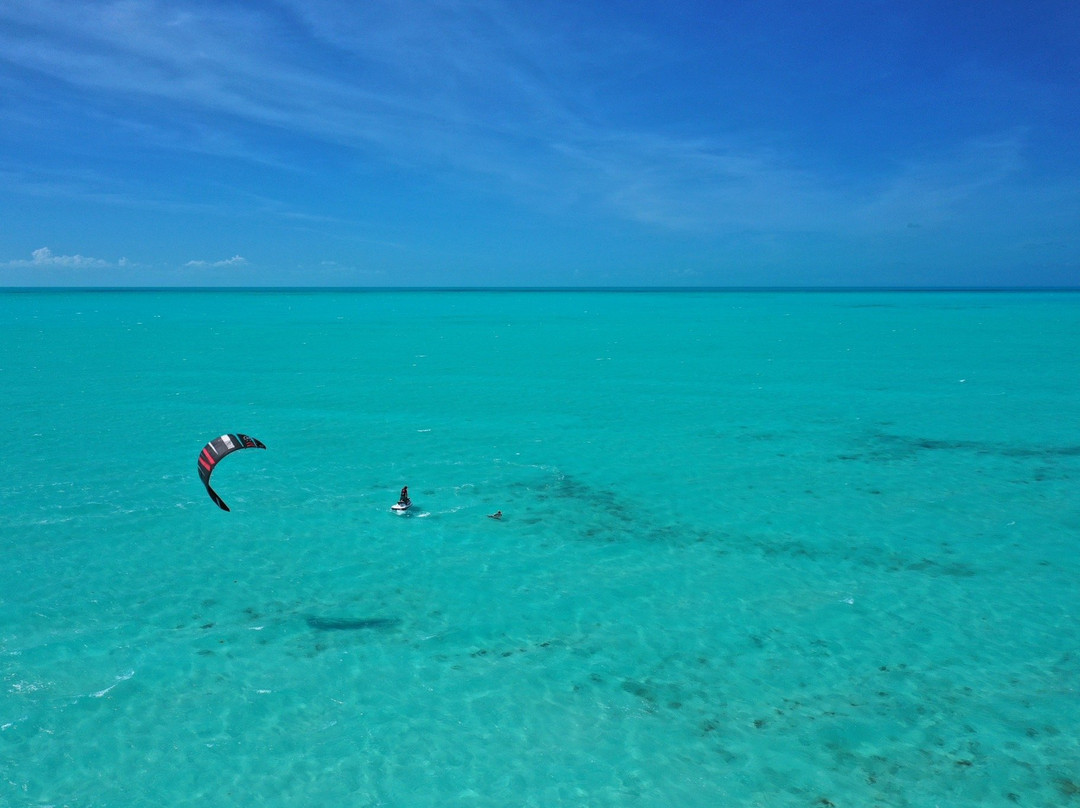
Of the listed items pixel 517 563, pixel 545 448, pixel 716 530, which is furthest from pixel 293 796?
pixel 545 448

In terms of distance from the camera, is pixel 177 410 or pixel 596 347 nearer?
pixel 177 410

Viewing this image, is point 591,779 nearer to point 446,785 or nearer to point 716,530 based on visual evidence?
point 446,785

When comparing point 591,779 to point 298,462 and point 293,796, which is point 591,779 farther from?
point 298,462

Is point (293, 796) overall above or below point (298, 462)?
below

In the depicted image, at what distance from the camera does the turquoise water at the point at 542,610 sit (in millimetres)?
12664

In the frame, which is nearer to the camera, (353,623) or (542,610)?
(353,623)

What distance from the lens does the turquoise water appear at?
499 inches

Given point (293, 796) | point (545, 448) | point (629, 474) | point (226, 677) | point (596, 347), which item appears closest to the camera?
point (293, 796)

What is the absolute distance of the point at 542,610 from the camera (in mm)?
18078

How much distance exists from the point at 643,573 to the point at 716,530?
4.22 m

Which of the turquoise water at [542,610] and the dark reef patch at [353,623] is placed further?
the dark reef patch at [353,623]

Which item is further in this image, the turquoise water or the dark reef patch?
the dark reef patch

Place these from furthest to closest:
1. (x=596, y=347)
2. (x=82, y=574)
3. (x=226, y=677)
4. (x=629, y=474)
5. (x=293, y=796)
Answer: (x=596, y=347), (x=629, y=474), (x=82, y=574), (x=226, y=677), (x=293, y=796)

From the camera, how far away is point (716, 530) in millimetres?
23078
